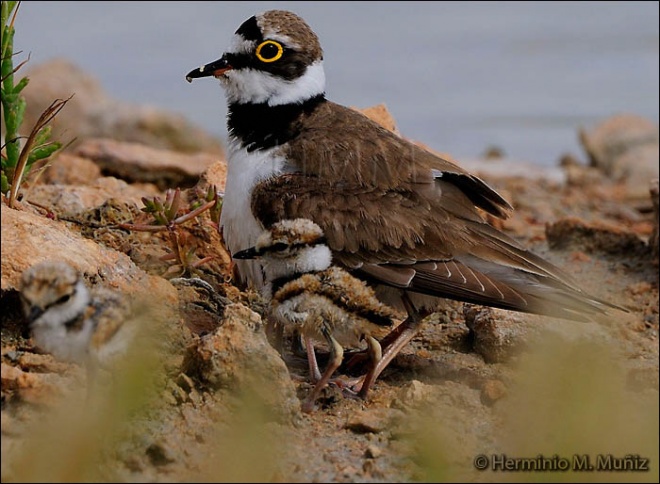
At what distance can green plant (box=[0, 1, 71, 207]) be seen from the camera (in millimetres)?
5453

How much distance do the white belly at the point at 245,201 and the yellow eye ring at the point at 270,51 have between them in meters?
0.54

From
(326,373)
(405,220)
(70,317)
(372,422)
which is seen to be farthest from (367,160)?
(70,317)

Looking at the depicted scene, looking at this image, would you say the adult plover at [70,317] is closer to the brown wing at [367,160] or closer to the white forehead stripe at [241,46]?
the brown wing at [367,160]

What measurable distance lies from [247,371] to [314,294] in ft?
1.78

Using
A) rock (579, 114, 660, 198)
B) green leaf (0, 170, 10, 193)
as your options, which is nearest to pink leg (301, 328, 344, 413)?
green leaf (0, 170, 10, 193)

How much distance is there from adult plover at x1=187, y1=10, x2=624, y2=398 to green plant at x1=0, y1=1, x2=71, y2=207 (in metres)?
0.86

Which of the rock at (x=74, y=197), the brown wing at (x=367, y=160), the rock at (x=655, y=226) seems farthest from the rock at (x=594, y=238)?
the rock at (x=74, y=197)

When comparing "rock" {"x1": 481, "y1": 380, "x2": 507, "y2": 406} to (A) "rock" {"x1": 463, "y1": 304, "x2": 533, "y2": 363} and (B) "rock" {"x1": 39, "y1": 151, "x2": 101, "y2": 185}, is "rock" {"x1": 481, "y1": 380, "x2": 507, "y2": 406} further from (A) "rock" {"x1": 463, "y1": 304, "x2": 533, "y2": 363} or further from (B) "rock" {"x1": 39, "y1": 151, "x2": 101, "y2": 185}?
(B) "rock" {"x1": 39, "y1": 151, "x2": 101, "y2": 185}

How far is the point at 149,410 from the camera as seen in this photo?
4.30m

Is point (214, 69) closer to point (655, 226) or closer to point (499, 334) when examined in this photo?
point (499, 334)

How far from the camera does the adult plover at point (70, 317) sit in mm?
4059

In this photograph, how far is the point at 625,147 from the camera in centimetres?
1220

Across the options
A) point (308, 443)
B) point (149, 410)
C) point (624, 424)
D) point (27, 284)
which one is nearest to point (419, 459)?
point (308, 443)

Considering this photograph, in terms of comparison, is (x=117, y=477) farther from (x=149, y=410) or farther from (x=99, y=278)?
(x=99, y=278)
